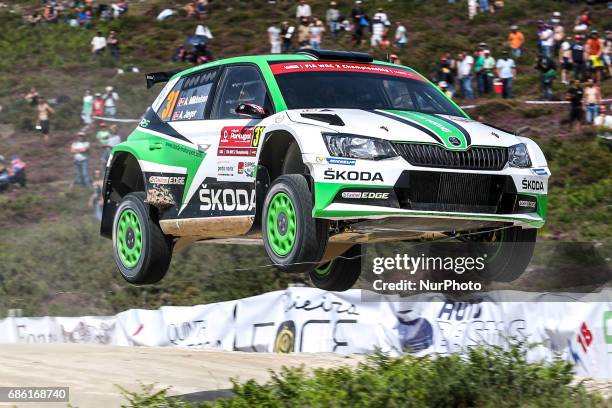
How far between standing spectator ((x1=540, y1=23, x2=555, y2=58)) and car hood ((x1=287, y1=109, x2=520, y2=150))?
21005 mm

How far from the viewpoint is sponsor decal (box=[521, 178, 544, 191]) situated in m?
7.52

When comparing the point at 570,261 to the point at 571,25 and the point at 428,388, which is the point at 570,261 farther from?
the point at 571,25

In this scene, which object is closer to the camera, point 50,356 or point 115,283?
point 50,356

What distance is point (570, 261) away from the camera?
10.0 metres

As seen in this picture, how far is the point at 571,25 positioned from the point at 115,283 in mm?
19328

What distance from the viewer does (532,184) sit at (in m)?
7.59

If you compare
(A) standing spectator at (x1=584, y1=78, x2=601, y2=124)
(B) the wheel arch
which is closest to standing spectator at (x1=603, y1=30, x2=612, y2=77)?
(A) standing spectator at (x1=584, y1=78, x2=601, y2=124)

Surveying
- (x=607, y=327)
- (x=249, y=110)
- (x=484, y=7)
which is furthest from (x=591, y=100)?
(x=249, y=110)

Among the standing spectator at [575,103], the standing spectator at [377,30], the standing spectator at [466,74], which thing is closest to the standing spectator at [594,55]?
the standing spectator at [575,103]

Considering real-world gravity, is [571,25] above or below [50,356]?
above

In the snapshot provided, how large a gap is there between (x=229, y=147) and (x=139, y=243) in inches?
49.9

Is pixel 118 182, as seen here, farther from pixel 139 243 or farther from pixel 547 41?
pixel 547 41

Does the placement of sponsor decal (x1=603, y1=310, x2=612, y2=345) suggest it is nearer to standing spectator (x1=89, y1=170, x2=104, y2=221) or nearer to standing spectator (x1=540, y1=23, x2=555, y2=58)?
standing spectator (x1=89, y1=170, x2=104, y2=221)

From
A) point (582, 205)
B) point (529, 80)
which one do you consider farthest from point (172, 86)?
point (529, 80)
